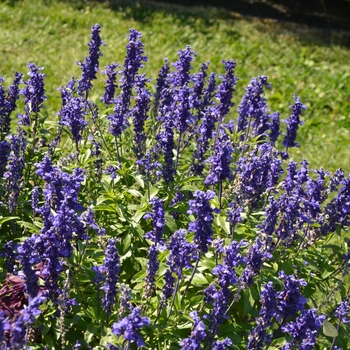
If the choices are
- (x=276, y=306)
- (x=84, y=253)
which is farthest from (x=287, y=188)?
(x=84, y=253)

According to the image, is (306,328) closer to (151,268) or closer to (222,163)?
(151,268)

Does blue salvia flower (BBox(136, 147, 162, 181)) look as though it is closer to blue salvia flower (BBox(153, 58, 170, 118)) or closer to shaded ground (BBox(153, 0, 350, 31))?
blue salvia flower (BBox(153, 58, 170, 118))

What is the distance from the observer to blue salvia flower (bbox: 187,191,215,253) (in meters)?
3.10

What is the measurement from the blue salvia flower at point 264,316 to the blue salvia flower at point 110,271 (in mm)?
722

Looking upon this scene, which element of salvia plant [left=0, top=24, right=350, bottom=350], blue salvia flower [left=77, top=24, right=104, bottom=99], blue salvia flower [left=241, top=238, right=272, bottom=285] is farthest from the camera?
blue salvia flower [left=77, top=24, right=104, bottom=99]

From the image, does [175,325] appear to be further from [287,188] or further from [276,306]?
[287,188]

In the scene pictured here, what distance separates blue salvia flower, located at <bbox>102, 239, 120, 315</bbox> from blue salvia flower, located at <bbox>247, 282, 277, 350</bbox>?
72 centimetres

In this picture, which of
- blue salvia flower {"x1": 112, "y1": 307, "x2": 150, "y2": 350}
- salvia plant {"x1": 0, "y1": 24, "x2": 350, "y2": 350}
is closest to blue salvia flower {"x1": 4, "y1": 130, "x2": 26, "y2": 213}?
salvia plant {"x1": 0, "y1": 24, "x2": 350, "y2": 350}

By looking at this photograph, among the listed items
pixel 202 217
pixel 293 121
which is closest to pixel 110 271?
pixel 202 217

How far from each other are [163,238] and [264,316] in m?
0.98

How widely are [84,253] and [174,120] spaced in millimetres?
1182

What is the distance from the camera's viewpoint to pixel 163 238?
3801 millimetres

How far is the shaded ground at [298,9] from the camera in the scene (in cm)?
1384

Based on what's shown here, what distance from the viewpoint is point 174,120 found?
165 inches
